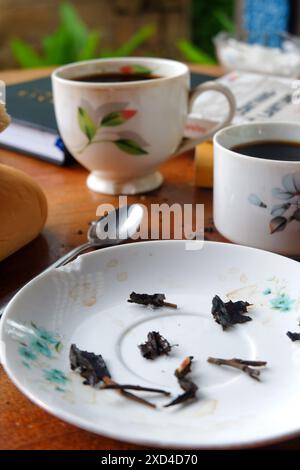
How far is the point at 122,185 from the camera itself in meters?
0.70

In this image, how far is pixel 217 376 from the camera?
0.38 metres

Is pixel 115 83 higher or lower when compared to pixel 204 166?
higher

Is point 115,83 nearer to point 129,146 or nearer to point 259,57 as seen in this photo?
point 129,146

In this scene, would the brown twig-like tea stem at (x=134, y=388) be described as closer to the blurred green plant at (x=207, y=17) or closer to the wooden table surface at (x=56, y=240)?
the wooden table surface at (x=56, y=240)

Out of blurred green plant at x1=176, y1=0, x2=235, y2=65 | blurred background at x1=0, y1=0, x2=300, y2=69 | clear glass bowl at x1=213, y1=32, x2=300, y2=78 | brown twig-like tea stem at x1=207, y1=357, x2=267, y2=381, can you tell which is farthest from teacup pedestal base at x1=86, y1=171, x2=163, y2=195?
blurred green plant at x1=176, y1=0, x2=235, y2=65

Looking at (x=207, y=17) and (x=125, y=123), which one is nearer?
(x=125, y=123)

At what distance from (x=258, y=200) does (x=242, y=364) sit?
19cm

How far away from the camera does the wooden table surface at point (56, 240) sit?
349 mm

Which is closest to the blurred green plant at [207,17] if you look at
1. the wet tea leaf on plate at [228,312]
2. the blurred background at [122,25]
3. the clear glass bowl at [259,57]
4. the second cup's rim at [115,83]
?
the blurred background at [122,25]

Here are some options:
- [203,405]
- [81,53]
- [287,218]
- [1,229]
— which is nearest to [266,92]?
[287,218]

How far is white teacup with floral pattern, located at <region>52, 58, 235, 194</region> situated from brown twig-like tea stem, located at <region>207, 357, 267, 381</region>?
1.06ft

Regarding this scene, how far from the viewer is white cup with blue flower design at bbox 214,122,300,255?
52cm

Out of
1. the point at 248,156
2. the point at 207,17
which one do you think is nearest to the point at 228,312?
the point at 248,156
